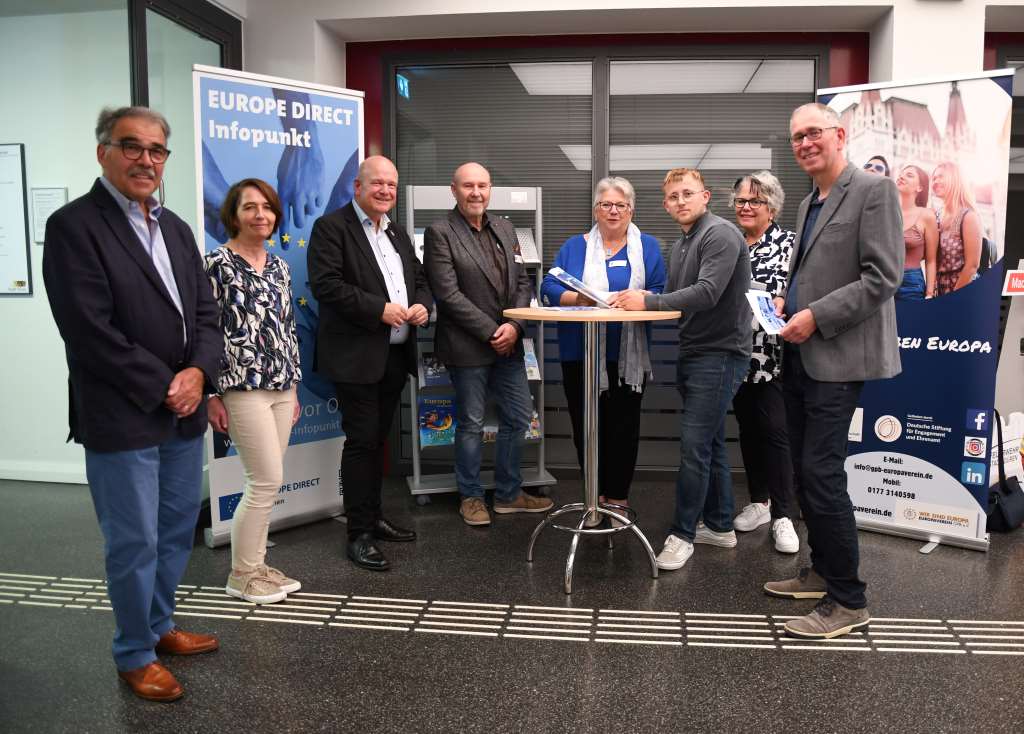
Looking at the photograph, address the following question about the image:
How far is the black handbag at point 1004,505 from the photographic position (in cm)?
382

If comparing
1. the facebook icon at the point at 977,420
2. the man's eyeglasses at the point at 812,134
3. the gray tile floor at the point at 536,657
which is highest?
the man's eyeglasses at the point at 812,134

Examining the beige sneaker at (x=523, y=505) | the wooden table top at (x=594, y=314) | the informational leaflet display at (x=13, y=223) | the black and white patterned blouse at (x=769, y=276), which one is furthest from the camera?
the informational leaflet display at (x=13, y=223)

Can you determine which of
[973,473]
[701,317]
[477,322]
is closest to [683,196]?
[701,317]

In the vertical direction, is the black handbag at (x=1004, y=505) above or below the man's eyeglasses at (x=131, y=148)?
below

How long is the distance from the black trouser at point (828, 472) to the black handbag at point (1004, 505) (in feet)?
5.09

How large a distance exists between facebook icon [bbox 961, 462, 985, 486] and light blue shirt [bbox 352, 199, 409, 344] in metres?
2.69

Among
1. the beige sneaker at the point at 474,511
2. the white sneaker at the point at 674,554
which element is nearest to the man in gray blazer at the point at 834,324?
the white sneaker at the point at 674,554

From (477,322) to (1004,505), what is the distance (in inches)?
108

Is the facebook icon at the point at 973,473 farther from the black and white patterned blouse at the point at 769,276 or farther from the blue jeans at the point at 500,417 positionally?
the blue jeans at the point at 500,417

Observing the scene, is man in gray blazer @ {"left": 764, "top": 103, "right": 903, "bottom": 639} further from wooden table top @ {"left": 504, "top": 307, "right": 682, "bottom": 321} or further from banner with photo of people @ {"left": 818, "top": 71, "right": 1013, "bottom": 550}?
banner with photo of people @ {"left": 818, "top": 71, "right": 1013, "bottom": 550}

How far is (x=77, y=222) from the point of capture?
2100 mm

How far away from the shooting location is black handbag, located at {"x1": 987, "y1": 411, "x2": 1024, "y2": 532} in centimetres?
382

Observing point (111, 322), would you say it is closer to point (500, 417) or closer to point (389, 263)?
point (389, 263)

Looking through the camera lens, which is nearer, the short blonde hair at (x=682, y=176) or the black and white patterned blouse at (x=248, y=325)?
the black and white patterned blouse at (x=248, y=325)
